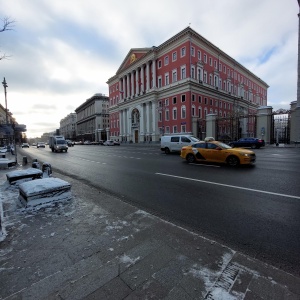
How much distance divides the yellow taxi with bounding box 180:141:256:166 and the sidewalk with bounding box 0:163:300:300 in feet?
26.9

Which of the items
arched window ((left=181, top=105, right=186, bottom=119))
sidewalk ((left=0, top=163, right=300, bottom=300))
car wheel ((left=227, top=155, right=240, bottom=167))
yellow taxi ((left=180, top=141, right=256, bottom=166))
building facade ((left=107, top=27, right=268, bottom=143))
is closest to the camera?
sidewalk ((left=0, top=163, right=300, bottom=300))

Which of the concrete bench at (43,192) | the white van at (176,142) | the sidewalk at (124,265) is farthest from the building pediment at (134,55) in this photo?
the sidewalk at (124,265)

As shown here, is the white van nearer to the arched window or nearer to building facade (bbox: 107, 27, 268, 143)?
building facade (bbox: 107, 27, 268, 143)

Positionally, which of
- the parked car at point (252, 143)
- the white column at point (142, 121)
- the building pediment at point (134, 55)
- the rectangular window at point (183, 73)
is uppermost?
the building pediment at point (134, 55)

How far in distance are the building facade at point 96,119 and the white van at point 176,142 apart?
82.9m


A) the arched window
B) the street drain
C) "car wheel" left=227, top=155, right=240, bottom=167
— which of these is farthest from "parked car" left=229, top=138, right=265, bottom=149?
the street drain

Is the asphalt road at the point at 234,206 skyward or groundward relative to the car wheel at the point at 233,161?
groundward

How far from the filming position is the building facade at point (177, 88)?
148 ft

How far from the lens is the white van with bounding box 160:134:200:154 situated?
19.0 meters

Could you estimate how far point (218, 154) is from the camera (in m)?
11.3

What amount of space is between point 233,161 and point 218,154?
0.92 meters

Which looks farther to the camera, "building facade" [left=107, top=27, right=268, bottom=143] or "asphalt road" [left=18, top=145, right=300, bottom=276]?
"building facade" [left=107, top=27, right=268, bottom=143]

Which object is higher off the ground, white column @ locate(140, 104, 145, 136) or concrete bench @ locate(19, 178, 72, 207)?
white column @ locate(140, 104, 145, 136)

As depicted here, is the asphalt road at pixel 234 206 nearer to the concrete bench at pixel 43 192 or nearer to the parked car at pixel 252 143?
the concrete bench at pixel 43 192
